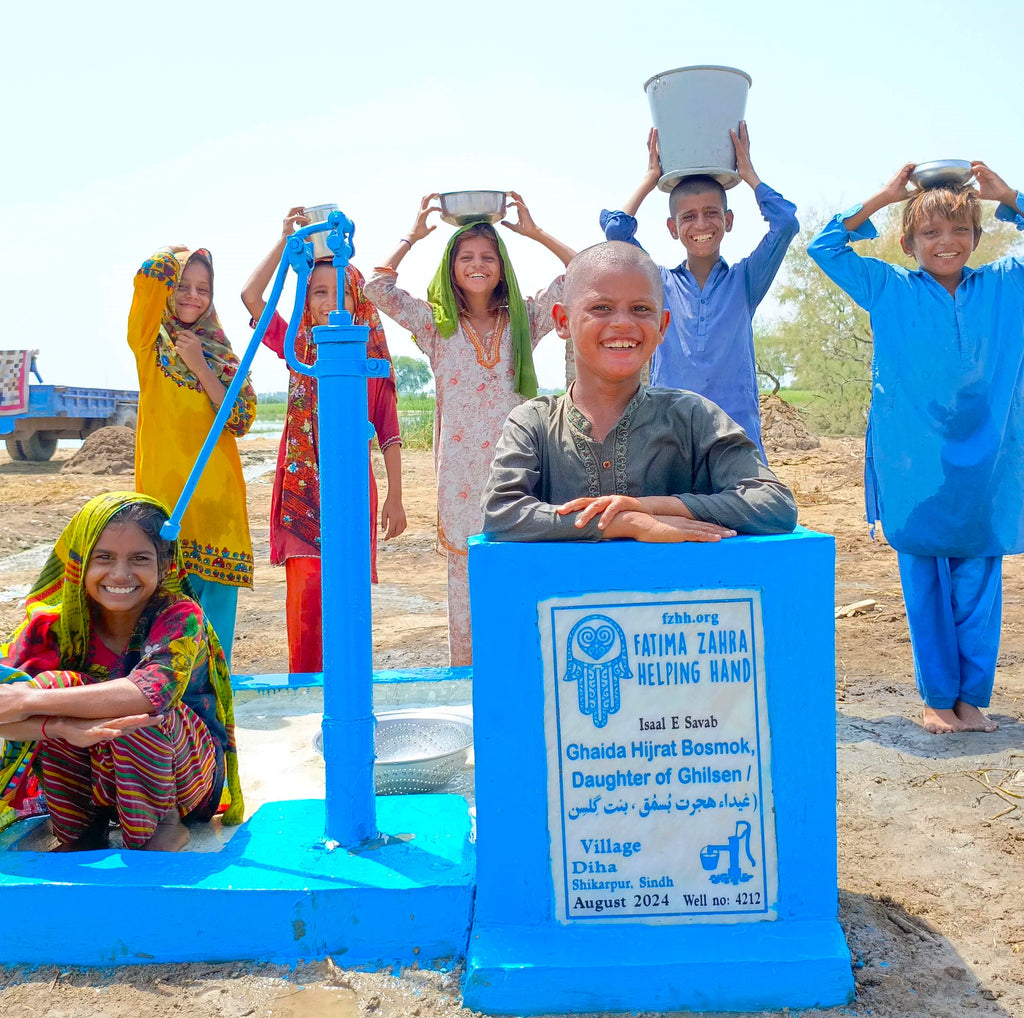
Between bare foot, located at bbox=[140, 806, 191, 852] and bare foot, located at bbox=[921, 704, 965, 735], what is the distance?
2653mm

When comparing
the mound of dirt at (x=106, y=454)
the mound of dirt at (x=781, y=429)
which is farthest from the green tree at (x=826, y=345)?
the mound of dirt at (x=106, y=454)

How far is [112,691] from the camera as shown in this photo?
7.06ft

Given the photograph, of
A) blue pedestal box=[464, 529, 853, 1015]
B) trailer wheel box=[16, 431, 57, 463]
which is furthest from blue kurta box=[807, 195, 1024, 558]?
trailer wheel box=[16, 431, 57, 463]

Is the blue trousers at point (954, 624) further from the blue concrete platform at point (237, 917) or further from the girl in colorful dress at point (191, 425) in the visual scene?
the girl in colorful dress at point (191, 425)

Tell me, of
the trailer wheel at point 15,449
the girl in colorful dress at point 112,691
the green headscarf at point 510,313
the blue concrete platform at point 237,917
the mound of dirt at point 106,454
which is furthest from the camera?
the trailer wheel at point 15,449

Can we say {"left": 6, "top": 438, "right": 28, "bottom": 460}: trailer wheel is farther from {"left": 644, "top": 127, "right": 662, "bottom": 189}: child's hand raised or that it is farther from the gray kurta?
the gray kurta

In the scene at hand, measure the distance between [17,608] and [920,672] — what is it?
5728 mm

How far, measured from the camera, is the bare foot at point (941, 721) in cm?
359

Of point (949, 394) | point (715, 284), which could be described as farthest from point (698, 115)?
point (949, 394)

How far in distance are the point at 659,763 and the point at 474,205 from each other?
249 cm

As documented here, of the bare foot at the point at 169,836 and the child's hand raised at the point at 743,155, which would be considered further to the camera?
the child's hand raised at the point at 743,155

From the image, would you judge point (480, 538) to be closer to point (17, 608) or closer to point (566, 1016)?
point (566, 1016)

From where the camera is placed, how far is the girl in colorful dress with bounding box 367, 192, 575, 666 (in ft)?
12.5

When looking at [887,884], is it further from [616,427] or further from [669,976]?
[616,427]
